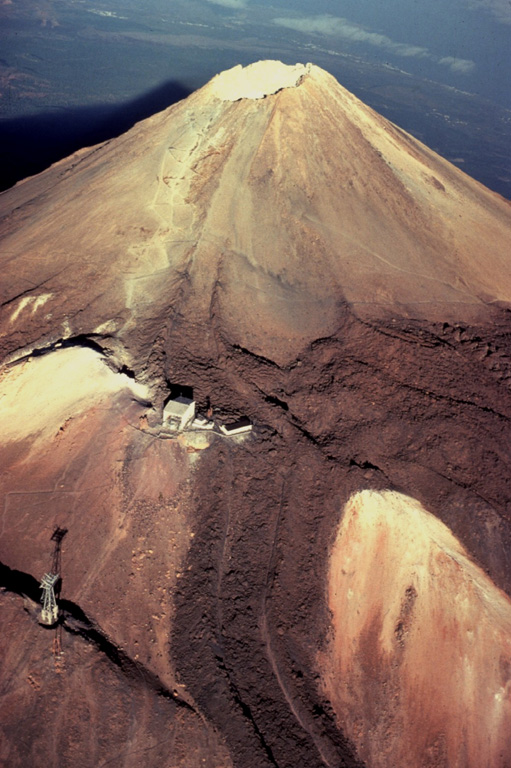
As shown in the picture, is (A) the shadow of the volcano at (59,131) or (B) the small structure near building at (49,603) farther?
(A) the shadow of the volcano at (59,131)

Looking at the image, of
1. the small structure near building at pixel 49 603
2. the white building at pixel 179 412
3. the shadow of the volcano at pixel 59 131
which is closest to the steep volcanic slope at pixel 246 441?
the small structure near building at pixel 49 603

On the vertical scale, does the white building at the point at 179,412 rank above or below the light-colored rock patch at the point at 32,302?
below

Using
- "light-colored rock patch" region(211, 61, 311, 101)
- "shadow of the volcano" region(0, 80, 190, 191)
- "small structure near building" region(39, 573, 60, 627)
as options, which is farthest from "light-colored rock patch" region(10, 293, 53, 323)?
"shadow of the volcano" region(0, 80, 190, 191)

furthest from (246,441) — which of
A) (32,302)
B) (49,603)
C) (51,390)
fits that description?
(32,302)

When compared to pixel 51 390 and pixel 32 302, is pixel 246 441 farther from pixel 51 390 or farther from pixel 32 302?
pixel 32 302

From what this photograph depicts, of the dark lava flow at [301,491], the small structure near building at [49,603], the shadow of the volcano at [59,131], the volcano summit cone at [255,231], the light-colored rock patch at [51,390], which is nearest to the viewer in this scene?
the small structure near building at [49,603]

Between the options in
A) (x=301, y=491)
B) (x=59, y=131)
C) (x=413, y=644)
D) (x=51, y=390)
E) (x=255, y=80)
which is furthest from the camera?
(x=59, y=131)

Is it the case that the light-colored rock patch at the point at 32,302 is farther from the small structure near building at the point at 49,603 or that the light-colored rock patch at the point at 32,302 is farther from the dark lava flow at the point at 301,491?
the small structure near building at the point at 49,603
